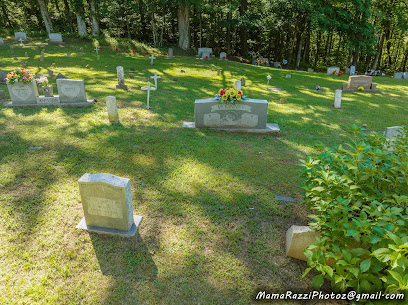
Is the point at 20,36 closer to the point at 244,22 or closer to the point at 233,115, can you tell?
the point at 244,22

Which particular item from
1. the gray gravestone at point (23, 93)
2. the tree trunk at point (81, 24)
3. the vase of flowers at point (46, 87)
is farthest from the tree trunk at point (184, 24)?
the gray gravestone at point (23, 93)

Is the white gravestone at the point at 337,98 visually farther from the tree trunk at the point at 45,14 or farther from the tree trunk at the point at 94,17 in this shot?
the tree trunk at the point at 45,14

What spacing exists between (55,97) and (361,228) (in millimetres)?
10936

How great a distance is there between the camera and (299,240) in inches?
152

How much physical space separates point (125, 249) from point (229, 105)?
230 inches

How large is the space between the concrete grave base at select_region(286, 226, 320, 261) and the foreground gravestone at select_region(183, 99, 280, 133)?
522 cm

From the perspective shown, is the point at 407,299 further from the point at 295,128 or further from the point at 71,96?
the point at 71,96

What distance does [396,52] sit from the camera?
3978cm

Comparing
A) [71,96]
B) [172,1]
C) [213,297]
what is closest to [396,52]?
[172,1]

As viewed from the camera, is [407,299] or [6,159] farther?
[6,159]

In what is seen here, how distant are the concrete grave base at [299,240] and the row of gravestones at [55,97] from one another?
9.23 meters

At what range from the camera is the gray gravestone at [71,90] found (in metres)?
10.1

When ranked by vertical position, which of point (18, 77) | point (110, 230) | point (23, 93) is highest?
point (18, 77)

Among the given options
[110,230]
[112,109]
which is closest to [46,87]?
[112,109]
